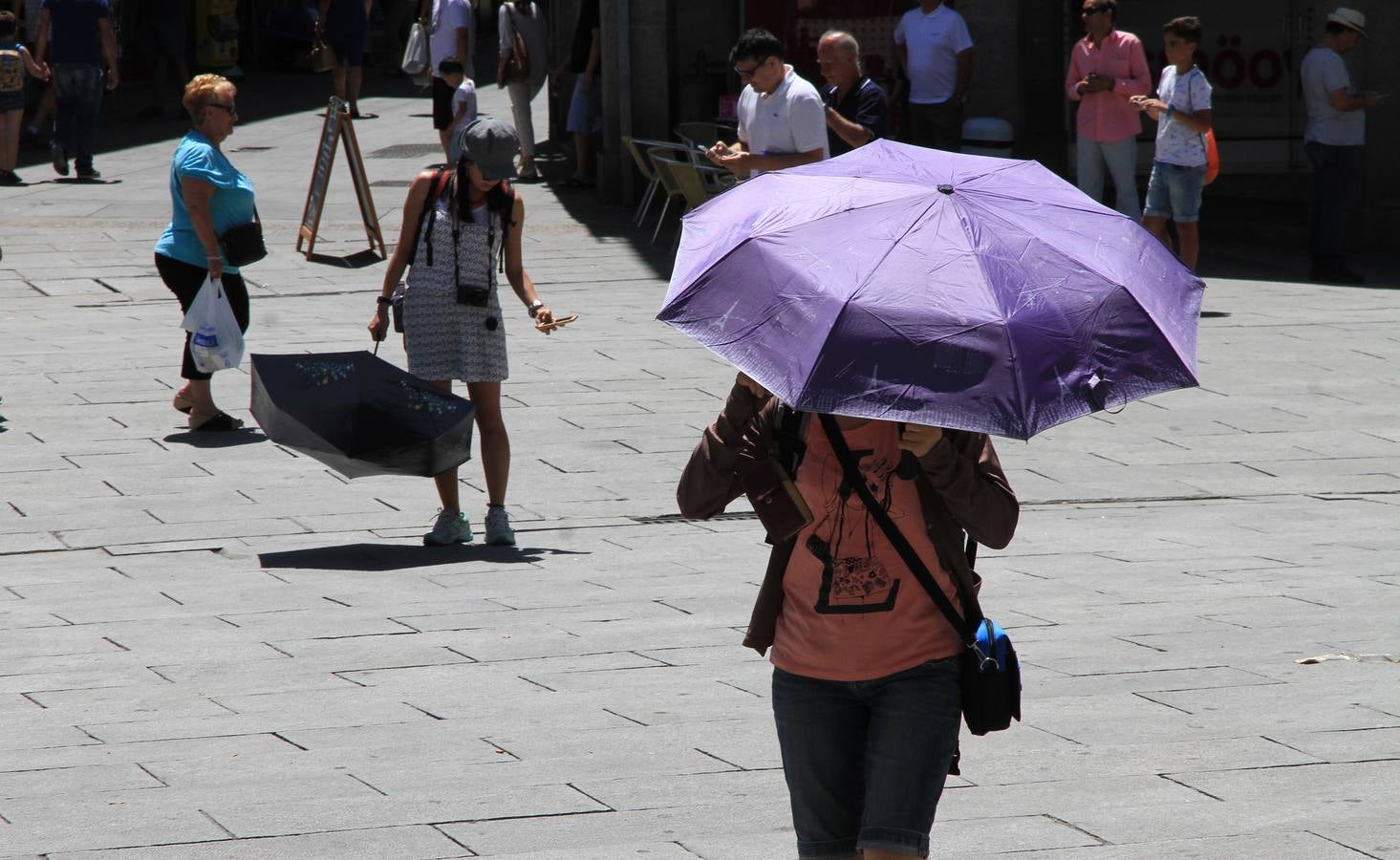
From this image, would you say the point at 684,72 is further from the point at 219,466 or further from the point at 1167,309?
the point at 1167,309

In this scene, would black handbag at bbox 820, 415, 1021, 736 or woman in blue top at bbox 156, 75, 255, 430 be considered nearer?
black handbag at bbox 820, 415, 1021, 736

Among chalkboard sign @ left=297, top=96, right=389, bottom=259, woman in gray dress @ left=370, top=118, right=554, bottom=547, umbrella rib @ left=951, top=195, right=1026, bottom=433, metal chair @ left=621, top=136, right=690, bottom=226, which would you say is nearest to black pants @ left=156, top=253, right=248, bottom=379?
woman in gray dress @ left=370, top=118, right=554, bottom=547

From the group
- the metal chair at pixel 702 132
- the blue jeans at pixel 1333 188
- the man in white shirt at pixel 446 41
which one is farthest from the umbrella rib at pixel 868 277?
the man in white shirt at pixel 446 41

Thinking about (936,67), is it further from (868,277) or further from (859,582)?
(868,277)

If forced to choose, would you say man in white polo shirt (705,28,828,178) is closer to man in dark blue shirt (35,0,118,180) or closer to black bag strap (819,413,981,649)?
black bag strap (819,413,981,649)

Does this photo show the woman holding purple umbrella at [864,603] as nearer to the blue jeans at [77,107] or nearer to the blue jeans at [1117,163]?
the blue jeans at [1117,163]

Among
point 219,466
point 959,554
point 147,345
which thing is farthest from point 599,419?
point 959,554

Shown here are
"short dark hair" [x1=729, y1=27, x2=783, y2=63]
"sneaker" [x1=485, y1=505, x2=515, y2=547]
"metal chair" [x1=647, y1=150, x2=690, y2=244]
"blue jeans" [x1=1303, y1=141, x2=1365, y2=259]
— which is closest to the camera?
"sneaker" [x1=485, y1=505, x2=515, y2=547]

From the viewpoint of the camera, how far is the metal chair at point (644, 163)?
1650 cm

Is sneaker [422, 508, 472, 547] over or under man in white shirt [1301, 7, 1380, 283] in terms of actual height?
under

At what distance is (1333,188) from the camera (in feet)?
48.4

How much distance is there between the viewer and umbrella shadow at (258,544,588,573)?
7.59 meters

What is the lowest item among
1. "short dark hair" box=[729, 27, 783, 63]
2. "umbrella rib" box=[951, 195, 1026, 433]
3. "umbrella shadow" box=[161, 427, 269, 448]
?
"umbrella shadow" box=[161, 427, 269, 448]

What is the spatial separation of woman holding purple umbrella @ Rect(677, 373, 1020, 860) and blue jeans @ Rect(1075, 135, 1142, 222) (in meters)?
11.0
